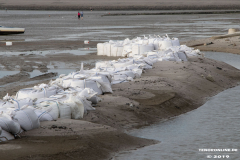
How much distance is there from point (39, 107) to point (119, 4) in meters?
73.1

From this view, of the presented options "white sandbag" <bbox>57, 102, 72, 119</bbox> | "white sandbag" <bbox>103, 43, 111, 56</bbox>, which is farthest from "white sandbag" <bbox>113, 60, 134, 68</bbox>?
"white sandbag" <bbox>103, 43, 111, 56</bbox>

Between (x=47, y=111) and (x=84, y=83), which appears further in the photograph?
(x=84, y=83)

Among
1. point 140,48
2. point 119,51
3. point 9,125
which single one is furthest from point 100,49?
point 9,125

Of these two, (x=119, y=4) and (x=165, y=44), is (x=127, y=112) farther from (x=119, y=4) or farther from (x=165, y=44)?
(x=119, y=4)

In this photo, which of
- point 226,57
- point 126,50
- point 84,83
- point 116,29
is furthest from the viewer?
point 116,29

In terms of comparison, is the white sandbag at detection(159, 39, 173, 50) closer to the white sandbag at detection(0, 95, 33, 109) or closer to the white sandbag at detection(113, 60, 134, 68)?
the white sandbag at detection(113, 60, 134, 68)

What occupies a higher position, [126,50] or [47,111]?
[126,50]

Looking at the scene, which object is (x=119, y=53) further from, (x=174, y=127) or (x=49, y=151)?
(x=49, y=151)

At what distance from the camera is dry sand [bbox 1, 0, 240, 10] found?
7200cm

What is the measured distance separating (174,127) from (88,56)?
937cm

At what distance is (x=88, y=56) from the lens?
1603 centimetres

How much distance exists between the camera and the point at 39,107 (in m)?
6.31
